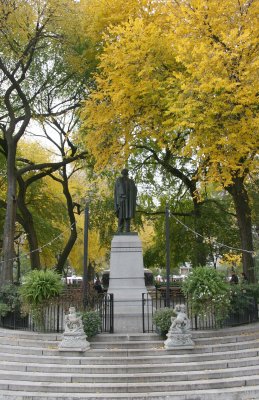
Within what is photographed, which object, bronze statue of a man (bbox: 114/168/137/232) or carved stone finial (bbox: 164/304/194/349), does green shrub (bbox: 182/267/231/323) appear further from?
bronze statue of a man (bbox: 114/168/137/232)

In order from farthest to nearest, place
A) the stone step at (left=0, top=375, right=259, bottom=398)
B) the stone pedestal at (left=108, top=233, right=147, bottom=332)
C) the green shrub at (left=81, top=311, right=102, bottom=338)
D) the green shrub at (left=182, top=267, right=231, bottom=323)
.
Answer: the stone pedestal at (left=108, top=233, right=147, bottom=332), the green shrub at (left=182, top=267, right=231, bottom=323), the green shrub at (left=81, top=311, right=102, bottom=338), the stone step at (left=0, top=375, right=259, bottom=398)

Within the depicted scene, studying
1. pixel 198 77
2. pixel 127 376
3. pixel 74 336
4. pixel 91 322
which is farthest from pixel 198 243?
pixel 127 376

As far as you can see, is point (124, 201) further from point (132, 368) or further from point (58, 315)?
point (132, 368)

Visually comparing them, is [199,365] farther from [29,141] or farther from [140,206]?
[29,141]

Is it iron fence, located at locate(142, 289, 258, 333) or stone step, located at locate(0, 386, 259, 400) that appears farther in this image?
iron fence, located at locate(142, 289, 258, 333)

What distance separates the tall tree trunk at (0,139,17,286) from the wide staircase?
24.3 ft

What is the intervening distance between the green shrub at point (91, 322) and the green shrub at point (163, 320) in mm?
1611

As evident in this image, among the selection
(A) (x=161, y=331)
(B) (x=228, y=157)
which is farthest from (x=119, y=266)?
(B) (x=228, y=157)

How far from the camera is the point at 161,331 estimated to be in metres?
13.1

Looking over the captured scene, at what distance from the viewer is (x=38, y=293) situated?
45.3 ft

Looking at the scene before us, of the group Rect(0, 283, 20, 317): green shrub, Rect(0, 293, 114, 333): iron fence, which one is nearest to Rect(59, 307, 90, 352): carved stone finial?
Rect(0, 293, 114, 333): iron fence

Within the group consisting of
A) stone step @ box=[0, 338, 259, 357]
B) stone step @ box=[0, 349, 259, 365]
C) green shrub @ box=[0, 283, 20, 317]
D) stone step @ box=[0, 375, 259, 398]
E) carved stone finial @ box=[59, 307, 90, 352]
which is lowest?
stone step @ box=[0, 375, 259, 398]

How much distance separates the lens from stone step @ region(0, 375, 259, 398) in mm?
10570

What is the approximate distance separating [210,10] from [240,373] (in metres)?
10.8
